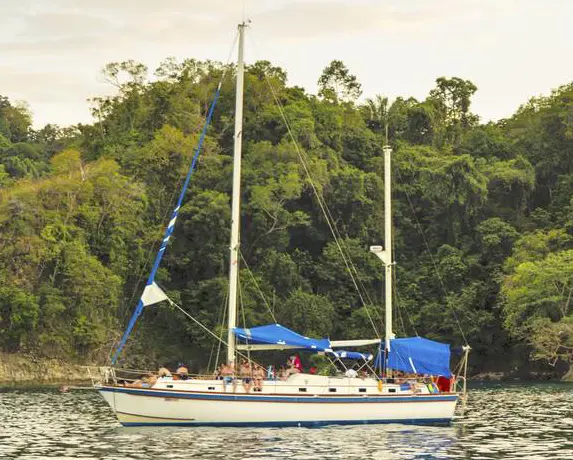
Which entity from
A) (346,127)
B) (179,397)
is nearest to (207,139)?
(346,127)

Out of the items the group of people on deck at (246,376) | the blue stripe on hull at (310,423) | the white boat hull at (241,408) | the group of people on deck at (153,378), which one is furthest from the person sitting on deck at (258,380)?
the group of people on deck at (153,378)

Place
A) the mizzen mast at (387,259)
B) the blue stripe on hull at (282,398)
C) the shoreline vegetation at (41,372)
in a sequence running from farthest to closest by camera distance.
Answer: the shoreline vegetation at (41,372) < the mizzen mast at (387,259) < the blue stripe on hull at (282,398)

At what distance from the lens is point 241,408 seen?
3606 cm

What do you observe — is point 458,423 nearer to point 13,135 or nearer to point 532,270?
point 532,270

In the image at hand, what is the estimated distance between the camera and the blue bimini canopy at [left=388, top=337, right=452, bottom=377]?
130 ft

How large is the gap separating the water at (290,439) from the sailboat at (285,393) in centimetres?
57

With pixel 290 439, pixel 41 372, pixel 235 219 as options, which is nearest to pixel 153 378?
pixel 290 439

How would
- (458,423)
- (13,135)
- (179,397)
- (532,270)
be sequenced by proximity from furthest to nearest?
(13,135)
(532,270)
(458,423)
(179,397)

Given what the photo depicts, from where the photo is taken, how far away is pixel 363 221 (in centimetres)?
8525

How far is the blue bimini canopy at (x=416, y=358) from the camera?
3953 cm

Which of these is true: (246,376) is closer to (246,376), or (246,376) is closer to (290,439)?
(246,376)

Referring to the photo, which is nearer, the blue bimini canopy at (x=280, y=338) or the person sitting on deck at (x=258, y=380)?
the person sitting on deck at (x=258, y=380)

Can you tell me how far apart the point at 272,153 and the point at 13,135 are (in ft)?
129

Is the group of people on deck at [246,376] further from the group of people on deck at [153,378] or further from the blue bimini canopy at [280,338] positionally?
the group of people on deck at [153,378]
